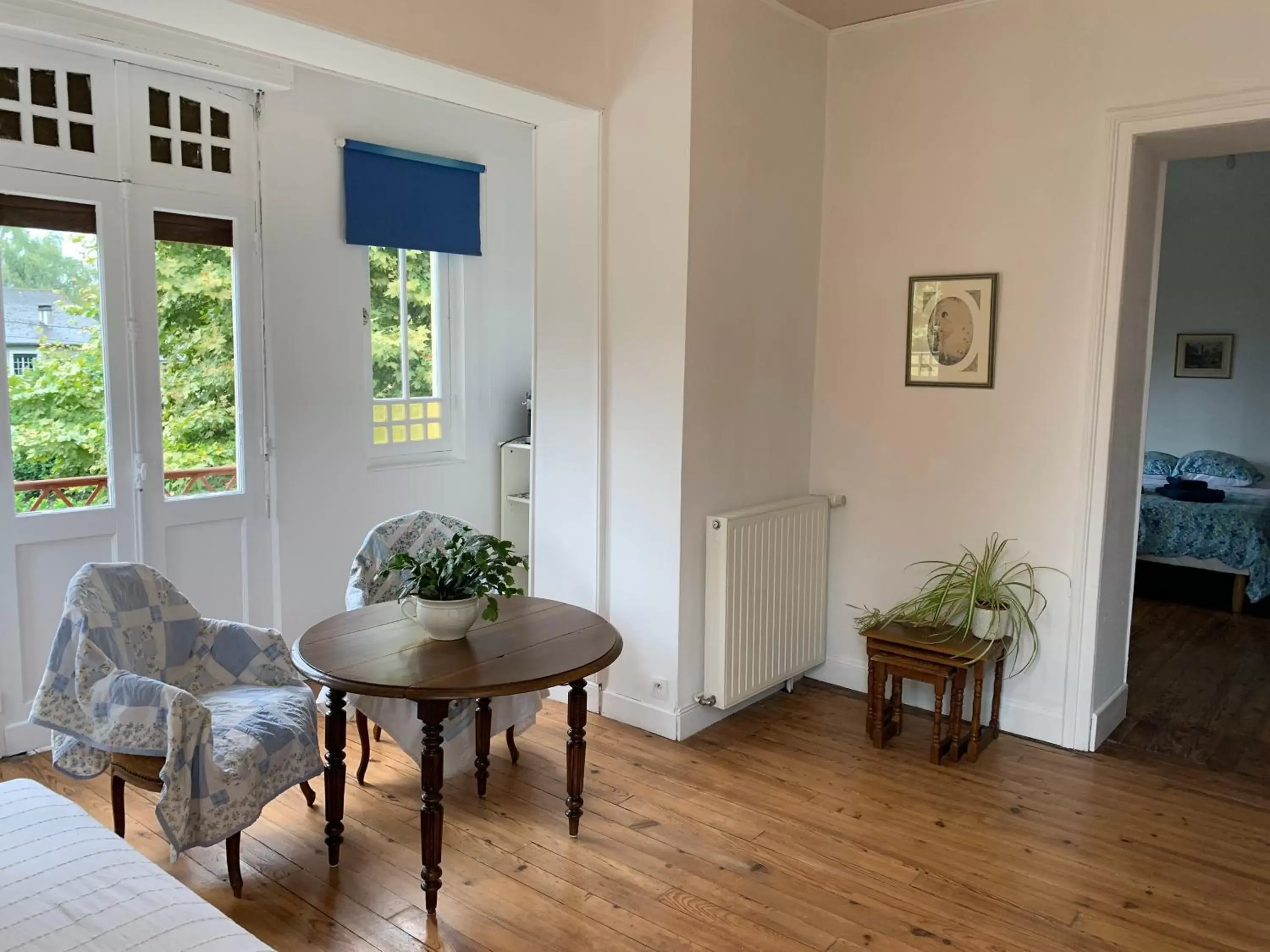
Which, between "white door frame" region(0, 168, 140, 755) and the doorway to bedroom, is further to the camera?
the doorway to bedroom

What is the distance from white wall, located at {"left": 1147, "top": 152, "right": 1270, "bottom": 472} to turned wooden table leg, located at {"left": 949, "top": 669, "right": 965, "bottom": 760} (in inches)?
196

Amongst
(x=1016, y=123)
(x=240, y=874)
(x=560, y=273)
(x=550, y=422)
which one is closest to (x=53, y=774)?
(x=240, y=874)

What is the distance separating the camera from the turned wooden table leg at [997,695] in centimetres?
365

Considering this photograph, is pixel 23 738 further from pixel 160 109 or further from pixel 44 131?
pixel 160 109

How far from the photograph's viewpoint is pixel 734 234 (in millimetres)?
3684

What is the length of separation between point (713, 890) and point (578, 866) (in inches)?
15.9

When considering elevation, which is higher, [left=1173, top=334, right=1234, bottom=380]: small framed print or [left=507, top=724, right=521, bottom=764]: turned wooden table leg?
[left=1173, top=334, right=1234, bottom=380]: small framed print

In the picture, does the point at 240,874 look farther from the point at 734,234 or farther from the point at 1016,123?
the point at 1016,123

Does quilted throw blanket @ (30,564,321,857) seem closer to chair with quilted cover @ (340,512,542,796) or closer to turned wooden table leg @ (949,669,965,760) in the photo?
chair with quilted cover @ (340,512,542,796)

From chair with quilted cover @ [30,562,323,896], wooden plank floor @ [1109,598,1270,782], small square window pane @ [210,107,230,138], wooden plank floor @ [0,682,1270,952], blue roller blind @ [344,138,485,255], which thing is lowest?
wooden plank floor @ [0,682,1270,952]

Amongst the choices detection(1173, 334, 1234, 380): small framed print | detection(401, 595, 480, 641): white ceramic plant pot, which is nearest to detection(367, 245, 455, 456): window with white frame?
detection(401, 595, 480, 641): white ceramic plant pot

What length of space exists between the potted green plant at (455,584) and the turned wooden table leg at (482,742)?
1.77 ft

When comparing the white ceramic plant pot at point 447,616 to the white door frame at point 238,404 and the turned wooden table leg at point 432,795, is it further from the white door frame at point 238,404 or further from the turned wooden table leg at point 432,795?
the white door frame at point 238,404

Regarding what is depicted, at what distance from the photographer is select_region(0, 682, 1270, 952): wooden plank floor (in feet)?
8.05
